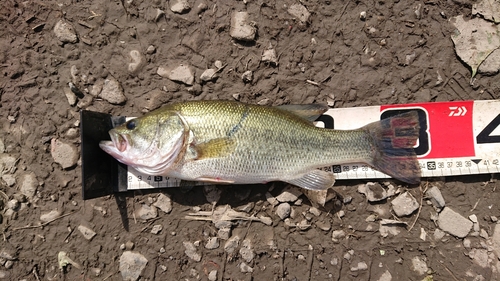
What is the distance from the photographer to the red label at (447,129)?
11.3ft

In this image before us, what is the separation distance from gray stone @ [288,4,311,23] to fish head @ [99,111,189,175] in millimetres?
1787

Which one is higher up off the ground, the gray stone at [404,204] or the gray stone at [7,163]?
the gray stone at [404,204]

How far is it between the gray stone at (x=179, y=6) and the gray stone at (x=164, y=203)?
2.16 m

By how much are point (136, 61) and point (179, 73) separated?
1.75 ft

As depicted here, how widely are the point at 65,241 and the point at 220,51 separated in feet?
9.30

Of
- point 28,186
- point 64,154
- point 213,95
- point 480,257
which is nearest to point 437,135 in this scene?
point 480,257

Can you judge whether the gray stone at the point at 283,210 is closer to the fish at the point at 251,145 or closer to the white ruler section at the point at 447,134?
the fish at the point at 251,145

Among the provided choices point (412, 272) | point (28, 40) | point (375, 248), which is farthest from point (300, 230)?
point (28, 40)

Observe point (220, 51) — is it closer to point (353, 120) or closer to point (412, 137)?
point (353, 120)

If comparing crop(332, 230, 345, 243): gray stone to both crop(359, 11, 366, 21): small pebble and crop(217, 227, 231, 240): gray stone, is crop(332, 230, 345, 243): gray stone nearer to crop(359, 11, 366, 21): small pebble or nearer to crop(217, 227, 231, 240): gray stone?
crop(217, 227, 231, 240): gray stone

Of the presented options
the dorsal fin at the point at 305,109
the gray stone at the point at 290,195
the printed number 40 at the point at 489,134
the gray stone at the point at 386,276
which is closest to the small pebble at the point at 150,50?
the dorsal fin at the point at 305,109

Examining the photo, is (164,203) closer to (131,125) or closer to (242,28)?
(131,125)

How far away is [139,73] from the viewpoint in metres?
3.73

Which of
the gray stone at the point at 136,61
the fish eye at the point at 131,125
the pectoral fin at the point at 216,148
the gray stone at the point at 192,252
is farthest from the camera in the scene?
the gray stone at the point at 136,61
